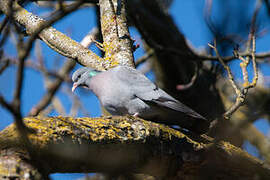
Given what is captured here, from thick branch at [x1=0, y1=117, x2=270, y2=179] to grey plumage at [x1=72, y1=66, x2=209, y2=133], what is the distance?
1.94 ft

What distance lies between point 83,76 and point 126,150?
192 centimetres

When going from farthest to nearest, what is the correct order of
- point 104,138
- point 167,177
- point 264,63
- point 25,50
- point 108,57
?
point 264,63, point 108,57, point 167,177, point 104,138, point 25,50

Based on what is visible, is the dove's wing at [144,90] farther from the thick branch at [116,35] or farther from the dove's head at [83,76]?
the dove's head at [83,76]

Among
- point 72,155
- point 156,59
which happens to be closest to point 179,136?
point 72,155

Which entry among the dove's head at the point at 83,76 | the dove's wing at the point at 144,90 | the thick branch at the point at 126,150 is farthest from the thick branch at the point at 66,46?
the thick branch at the point at 126,150

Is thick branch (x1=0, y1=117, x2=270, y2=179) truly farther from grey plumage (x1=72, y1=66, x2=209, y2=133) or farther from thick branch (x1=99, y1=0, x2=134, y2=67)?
thick branch (x1=99, y1=0, x2=134, y2=67)

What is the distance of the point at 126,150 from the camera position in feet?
8.35

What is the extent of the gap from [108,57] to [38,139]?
2.14 m

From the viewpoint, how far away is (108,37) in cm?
418

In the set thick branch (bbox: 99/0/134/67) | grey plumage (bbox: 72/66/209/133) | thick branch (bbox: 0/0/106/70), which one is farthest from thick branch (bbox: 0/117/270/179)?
thick branch (bbox: 0/0/106/70)

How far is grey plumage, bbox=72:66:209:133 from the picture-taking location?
3656 mm

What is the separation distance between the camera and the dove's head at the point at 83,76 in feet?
13.5

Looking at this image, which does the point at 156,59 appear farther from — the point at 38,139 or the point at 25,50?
the point at 25,50

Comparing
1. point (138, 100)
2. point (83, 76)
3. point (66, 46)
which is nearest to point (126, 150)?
point (138, 100)
